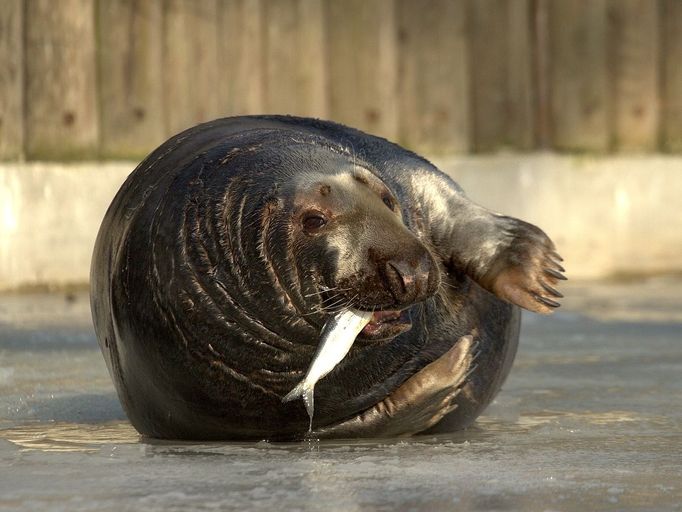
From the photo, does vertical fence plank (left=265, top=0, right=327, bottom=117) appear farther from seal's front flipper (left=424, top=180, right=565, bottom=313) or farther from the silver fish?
the silver fish

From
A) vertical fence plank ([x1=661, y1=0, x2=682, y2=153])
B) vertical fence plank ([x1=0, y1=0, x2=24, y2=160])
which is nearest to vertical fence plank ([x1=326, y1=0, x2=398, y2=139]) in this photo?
vertical fence plank ([x1=661, y1=0, x2=682, y2=153])

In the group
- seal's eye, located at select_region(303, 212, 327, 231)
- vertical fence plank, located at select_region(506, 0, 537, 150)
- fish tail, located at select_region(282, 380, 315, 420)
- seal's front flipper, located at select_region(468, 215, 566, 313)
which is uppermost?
vertical fence plank, located at select_region(506, 0, 537, 150)

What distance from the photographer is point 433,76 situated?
841cm

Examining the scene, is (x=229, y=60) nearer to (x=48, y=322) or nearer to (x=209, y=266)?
(x=48, y=322)

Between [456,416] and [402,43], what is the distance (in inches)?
191

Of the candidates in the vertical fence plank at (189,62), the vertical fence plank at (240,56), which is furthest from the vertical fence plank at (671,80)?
the vertical fence plank at (189,62)

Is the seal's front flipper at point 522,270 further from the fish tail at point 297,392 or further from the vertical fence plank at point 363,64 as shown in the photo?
the vertical fence plank at point 363,64

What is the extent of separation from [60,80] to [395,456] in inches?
194

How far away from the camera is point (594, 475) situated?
113 inches

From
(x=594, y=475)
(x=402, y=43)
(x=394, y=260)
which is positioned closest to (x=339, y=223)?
(x=394, y=260)

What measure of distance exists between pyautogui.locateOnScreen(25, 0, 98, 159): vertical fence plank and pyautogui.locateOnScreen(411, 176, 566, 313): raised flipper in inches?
160

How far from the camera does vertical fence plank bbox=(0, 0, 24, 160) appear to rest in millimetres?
7588

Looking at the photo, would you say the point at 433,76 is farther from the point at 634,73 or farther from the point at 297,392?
the point at 297,392

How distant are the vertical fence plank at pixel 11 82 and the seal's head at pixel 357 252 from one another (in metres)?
4.37
